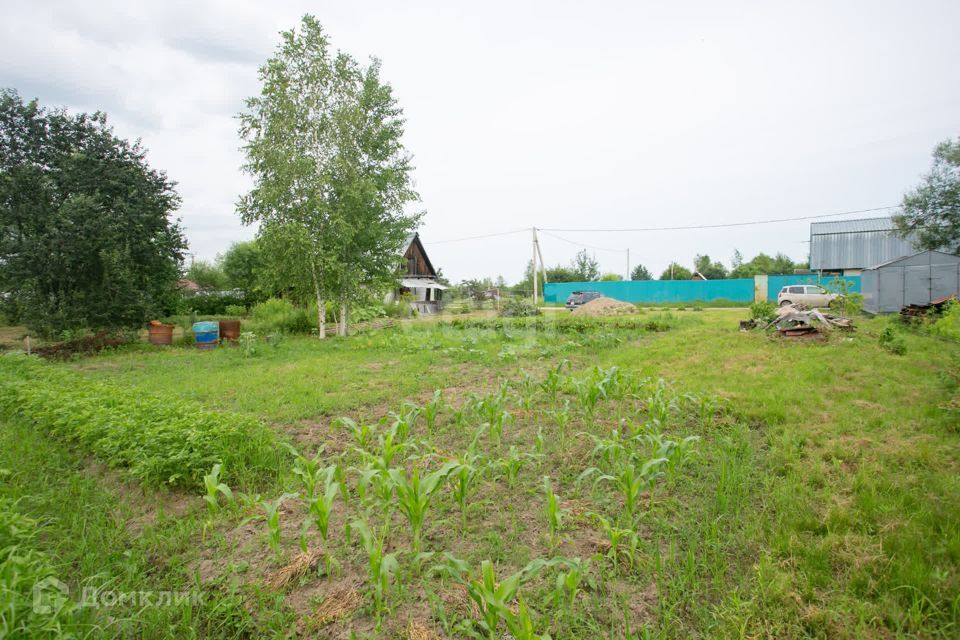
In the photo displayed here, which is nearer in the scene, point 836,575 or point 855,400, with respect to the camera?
point 836,575

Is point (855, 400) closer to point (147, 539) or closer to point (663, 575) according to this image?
point (663, 575)

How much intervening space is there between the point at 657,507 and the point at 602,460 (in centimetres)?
62

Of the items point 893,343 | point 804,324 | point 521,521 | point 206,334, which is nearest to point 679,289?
point 804,324

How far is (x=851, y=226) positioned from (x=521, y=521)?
3945cm

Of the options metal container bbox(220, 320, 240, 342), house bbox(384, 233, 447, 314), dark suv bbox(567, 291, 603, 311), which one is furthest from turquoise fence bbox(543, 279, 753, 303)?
metal container bbox(220, 320, 240, 342)

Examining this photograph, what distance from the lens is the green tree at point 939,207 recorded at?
17344 millimetres

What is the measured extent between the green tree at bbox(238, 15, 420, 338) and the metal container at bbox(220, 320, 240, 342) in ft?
6.50

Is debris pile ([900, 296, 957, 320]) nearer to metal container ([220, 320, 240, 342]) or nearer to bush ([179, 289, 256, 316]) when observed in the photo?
metal container ([220, 320, 240, 342])

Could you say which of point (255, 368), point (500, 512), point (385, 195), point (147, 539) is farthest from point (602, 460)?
point (385, 195)

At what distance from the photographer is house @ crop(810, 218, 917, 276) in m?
29.5

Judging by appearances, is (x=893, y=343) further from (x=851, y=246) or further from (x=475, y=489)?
(x=851, y=246)

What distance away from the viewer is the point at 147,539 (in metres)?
2.60

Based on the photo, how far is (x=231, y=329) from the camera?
13.6 metres

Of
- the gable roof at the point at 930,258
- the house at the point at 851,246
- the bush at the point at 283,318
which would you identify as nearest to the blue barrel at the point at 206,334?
the bush at the point at 283,318
